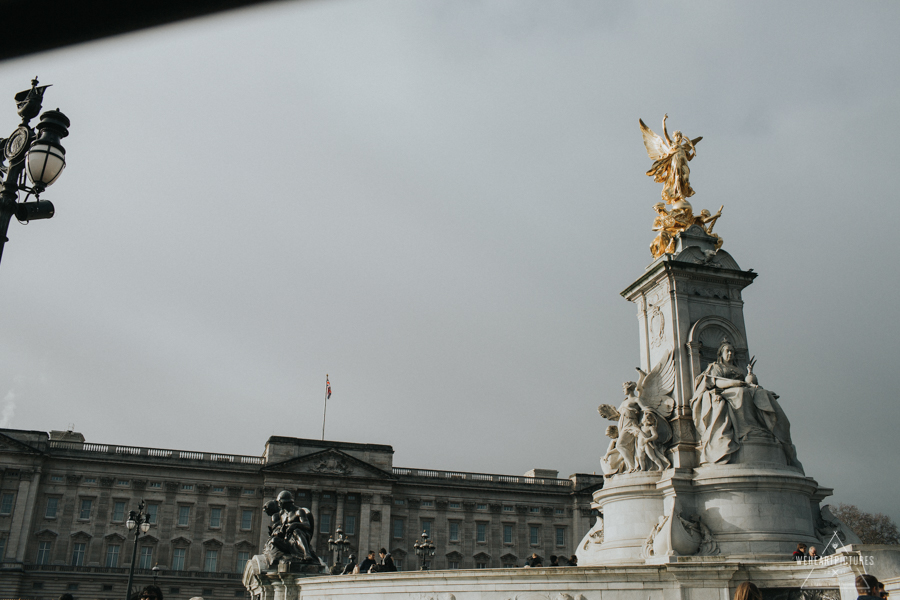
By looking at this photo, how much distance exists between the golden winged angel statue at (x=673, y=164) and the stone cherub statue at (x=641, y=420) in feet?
15.1

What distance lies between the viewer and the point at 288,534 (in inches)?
711

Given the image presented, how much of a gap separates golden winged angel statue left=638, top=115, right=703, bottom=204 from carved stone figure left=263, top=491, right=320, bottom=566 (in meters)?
12.3

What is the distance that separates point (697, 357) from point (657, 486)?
134 inches

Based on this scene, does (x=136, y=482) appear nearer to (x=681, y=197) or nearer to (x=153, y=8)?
(x=681, y=197)

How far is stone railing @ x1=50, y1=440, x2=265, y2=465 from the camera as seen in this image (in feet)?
223

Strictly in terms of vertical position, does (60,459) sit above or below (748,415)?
above

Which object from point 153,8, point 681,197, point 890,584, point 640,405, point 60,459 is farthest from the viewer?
point 60,459

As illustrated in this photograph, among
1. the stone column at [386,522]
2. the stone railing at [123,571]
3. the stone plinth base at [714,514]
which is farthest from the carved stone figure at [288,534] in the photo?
the stone column at [386,522]

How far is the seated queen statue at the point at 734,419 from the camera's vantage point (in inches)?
642

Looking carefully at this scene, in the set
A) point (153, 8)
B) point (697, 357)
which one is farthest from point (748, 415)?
point (153, 8)

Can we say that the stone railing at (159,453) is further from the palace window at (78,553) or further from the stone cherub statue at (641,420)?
the stone cherub statue at (641,420)

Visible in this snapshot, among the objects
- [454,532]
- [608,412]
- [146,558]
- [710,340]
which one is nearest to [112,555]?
[146,558]

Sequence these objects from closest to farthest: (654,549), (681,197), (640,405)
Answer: (654,549) < (640,405) < (681,197)

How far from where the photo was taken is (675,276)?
1888 centimetres
